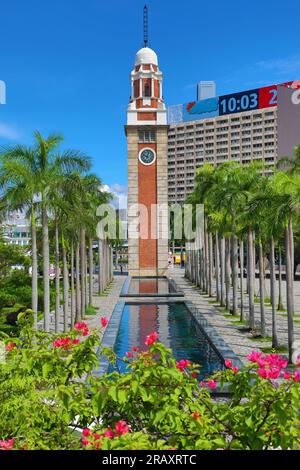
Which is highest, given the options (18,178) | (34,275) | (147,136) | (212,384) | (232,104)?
(232,104)

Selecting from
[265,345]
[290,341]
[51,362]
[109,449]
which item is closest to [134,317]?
[265,345]

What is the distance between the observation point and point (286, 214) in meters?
13.6

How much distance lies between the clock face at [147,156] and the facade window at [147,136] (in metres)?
1.11

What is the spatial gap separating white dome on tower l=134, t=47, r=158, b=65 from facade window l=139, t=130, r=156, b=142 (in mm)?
8155

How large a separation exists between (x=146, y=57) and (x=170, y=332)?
40446mm

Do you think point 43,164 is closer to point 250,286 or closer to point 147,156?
point 250,286

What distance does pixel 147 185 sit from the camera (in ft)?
166

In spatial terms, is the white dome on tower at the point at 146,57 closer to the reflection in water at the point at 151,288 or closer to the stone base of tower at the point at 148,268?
the stone base of tower at the point at 148,268

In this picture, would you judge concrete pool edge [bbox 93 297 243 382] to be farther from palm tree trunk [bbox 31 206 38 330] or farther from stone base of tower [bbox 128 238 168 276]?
stone base of tower [bbox 128 238 168 276]

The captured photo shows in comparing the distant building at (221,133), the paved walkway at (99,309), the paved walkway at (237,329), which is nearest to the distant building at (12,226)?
the paved walkway at (99,309)

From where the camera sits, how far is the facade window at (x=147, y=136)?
50.6 metres

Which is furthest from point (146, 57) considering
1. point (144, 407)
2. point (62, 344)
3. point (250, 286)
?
point (144, 407)

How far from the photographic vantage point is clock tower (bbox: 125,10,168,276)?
50.6 metres
